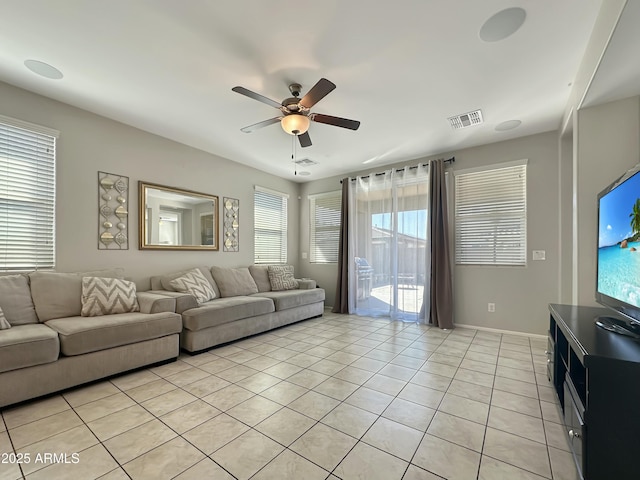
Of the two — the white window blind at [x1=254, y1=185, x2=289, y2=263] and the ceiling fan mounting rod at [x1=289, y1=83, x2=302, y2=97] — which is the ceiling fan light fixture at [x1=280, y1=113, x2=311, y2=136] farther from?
the white window blind at [x1=254, y1=185, x2=289, y2=263]

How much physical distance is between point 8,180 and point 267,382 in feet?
10.4

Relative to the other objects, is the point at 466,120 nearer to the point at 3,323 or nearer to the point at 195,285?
the point at 195,285

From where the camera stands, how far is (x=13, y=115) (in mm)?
2740

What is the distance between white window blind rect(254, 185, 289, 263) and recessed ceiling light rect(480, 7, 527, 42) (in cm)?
407

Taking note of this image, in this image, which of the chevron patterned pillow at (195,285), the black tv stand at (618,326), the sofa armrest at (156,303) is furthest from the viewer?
the chevron patterned pillow at (195,285)

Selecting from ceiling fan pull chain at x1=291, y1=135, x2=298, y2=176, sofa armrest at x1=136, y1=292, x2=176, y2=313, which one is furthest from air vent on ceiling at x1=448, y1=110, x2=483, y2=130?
sofa armrest at x1=136, y1=292, x2=176, y2=313

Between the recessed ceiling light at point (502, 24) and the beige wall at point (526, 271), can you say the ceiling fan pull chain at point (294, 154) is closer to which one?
the recessed ceiling light at point (502, 24)

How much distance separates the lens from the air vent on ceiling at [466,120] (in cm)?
321

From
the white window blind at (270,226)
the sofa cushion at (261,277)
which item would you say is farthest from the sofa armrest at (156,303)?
the white window blind at (270,226)

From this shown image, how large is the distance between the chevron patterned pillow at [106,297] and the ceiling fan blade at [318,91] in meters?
2.66

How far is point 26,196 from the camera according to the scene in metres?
2.82

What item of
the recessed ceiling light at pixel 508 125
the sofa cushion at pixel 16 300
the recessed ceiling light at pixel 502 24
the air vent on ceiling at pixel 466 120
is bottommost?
the sofa cushion at pixel 16 300


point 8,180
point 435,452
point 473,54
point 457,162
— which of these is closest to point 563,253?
point 457,162

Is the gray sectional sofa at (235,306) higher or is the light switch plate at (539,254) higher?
the light switch plate at (539,254)
